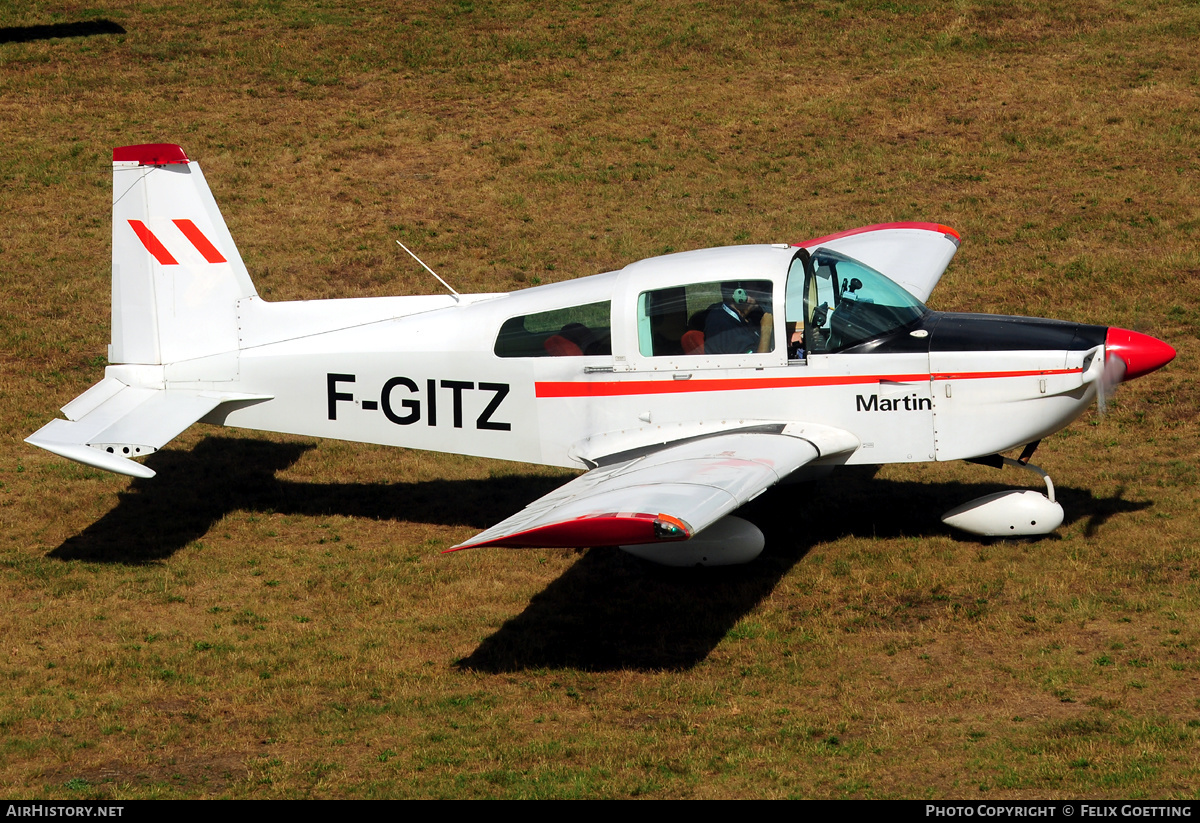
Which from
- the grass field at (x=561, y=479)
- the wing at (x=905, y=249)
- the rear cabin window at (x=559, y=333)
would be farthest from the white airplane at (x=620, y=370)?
the wing at (x=905, y=249)

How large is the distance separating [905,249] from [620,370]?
467 cm

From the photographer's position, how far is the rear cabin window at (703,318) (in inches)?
377

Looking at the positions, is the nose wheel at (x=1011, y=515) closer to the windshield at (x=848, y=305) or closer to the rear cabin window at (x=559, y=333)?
the windshield at (x=848, y=305)

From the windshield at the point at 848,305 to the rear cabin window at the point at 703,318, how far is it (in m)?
0.44

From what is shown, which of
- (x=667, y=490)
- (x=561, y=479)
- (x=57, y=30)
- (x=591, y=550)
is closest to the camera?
(x=667, y=490)

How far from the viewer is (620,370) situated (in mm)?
9859

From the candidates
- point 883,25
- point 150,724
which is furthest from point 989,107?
point 150,724

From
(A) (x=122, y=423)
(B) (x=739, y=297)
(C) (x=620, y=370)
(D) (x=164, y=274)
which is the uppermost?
(D) (x=164, y=274)

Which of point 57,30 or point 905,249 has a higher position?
point 57,30

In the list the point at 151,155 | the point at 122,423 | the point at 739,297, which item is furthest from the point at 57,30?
the point at 739,297

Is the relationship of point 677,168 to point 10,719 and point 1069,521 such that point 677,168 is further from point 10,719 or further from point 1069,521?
point 10,719

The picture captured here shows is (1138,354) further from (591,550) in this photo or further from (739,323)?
(591,550)

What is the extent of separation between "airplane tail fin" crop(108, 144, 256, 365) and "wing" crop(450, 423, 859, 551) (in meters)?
4.11

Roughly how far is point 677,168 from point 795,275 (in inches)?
467
